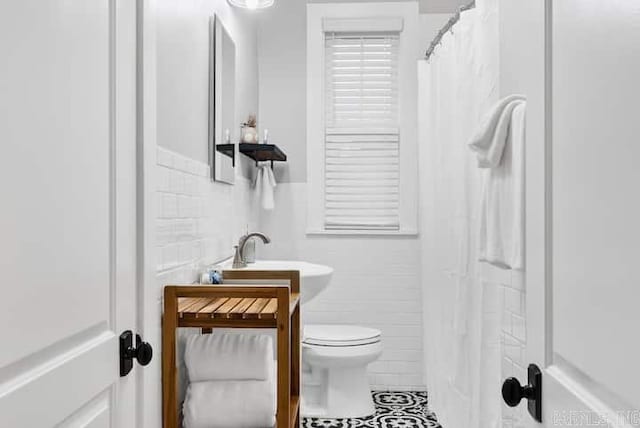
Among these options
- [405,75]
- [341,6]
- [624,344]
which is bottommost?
[624,344]

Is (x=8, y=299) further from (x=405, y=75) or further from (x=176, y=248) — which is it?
(x=405, y=75)

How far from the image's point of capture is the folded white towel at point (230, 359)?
1.82m

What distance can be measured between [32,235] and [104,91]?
369 millimetres

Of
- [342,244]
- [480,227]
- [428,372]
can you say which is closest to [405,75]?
[342,244]

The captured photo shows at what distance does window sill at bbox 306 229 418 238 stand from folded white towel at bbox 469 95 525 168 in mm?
2046

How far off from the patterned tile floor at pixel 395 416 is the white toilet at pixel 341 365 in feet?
0.20

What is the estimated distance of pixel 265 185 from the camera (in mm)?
3545

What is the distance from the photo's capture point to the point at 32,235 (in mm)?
836

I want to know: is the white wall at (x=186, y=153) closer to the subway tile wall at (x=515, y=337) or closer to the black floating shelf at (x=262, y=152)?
the black floating shelf at (x=262, y=152)

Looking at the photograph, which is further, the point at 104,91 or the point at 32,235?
the point at 104,91

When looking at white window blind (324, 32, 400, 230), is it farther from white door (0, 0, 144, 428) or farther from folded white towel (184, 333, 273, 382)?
white door (0, 0, 144, 428)

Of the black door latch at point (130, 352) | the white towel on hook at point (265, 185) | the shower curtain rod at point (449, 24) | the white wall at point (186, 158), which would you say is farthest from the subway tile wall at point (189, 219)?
the shower curtain rod at point (449, 24)

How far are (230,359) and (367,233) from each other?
201cm

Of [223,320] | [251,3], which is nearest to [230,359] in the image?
[223,320]
